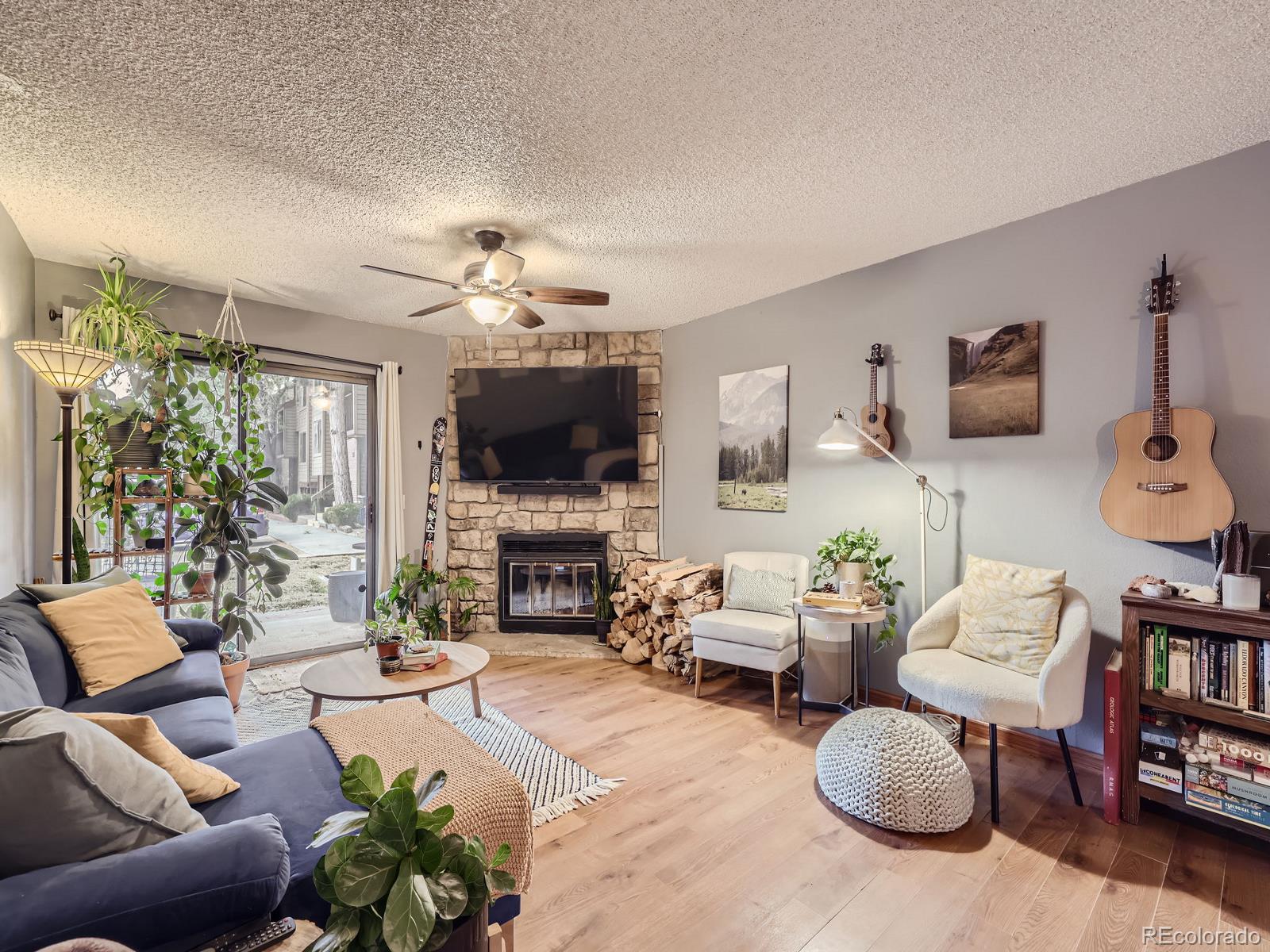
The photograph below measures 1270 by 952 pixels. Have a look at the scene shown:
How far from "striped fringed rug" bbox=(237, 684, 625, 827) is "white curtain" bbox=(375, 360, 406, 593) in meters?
1.16

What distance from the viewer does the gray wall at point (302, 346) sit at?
330cm

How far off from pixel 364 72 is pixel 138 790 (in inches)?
77.2

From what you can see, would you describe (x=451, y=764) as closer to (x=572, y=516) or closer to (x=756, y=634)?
(x=756, y=634)

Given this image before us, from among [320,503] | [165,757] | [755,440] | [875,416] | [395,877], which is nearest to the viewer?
[395,877]

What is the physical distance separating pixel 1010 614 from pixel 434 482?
4.02 m

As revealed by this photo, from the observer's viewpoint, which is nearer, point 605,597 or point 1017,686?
point 1017,686

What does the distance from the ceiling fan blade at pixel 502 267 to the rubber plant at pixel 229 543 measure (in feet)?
6.29

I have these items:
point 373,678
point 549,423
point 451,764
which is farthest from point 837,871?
point 549,423

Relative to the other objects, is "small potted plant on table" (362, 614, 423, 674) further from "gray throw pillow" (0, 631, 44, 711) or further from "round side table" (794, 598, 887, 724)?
"round side table" (794, 598, 887, 724)

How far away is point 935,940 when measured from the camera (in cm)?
166

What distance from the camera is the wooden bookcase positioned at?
6.50 feet

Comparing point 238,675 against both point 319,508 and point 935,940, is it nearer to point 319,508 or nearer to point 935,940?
point 319,508

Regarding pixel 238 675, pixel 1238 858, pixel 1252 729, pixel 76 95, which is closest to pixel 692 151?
pixel 76 95

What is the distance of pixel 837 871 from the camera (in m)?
1.96
